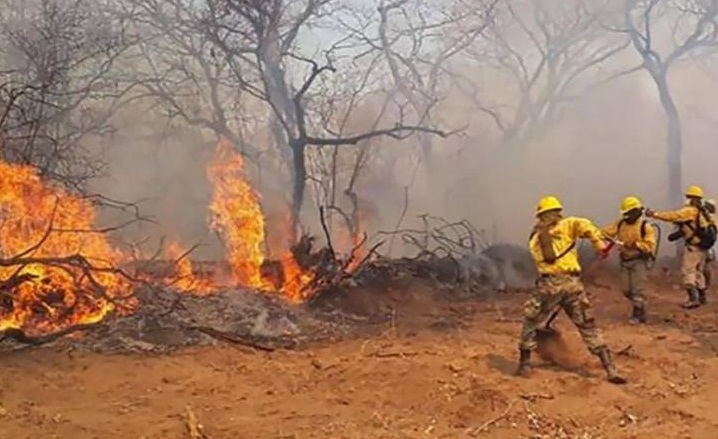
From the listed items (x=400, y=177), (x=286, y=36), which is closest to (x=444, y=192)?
(x=400, y=177)

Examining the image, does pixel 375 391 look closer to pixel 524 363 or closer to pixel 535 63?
pixel 524 363

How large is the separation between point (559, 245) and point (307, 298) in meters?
4.46

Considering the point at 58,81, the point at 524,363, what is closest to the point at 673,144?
the point at 524,363

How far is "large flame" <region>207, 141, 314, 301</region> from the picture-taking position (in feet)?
40.2

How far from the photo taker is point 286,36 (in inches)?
609

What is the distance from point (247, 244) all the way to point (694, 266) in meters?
6.39

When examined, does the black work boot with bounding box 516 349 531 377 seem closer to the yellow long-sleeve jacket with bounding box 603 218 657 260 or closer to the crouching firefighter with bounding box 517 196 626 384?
the crouching firefighter with bounding box 517 196 626 384

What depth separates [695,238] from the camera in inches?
479

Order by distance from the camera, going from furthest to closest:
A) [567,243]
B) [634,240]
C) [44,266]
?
[634,240], [44,266], [567,243]

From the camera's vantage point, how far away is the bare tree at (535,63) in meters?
21.0

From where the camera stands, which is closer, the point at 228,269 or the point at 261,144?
the point at 228,269

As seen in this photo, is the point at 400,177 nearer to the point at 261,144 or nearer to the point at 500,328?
the point at 261,144

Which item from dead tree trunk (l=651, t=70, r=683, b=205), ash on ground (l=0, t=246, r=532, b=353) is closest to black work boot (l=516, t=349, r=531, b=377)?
ash on ground (l=0, t=246, r=532, b=353)

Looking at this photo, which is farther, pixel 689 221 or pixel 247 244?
pixel 247 244
